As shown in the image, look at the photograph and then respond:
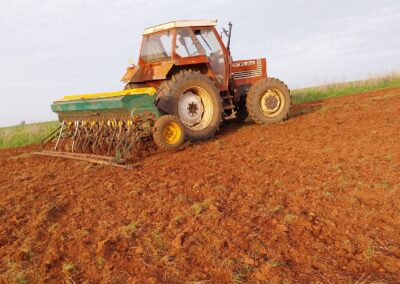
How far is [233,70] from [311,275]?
635 centimetres

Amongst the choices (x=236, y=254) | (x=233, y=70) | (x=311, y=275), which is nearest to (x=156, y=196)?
(x=236, y=254)

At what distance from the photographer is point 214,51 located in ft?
26.5

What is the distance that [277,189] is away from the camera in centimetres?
431

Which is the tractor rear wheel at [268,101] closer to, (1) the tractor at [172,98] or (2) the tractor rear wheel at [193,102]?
(1) the tractor at [172,98]

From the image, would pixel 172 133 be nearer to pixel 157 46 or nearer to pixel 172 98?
pixel 172 98

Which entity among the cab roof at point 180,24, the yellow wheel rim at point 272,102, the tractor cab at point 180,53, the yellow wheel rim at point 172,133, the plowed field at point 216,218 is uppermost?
the cab roof at point 180,24

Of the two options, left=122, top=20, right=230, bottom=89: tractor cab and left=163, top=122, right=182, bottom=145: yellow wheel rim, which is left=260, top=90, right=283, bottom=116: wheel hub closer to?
left=122, top=20, right=230, bottom=89: tractor cab

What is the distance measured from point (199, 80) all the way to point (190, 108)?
519 mm

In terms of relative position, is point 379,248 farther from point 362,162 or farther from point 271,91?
point 271,91

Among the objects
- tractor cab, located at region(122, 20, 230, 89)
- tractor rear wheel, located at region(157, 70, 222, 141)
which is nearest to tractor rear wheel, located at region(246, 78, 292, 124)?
tractor cab, located at region(122, 20, 230, 89)

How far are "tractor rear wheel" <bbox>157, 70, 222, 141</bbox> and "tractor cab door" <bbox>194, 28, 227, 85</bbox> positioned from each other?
86 centimetres

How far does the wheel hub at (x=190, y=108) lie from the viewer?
7.23 metres

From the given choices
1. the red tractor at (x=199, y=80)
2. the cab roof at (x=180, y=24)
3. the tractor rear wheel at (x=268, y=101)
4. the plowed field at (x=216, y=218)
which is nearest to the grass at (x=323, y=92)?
the red tractor at (x=199, y=80)

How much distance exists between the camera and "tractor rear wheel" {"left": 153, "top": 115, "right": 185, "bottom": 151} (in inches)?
250
